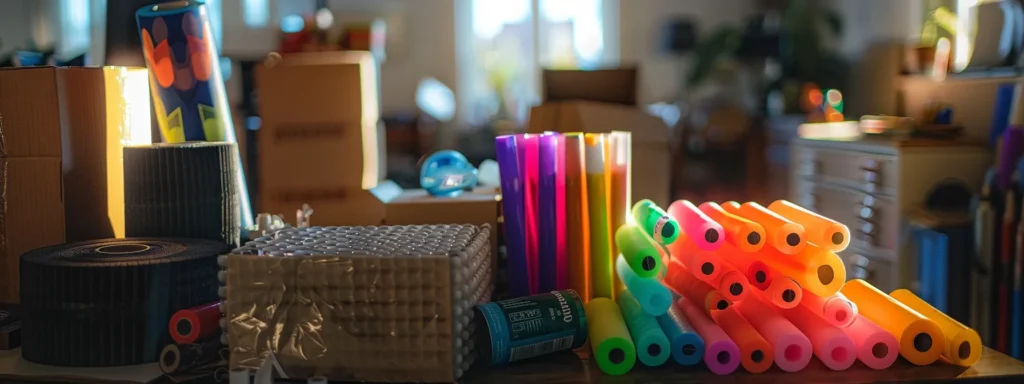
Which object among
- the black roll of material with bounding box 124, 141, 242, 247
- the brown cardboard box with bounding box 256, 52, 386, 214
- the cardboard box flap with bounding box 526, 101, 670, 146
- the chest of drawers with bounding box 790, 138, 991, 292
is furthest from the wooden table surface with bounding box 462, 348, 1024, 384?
the chest of drawers with bounding box 790, 138, 991, 292

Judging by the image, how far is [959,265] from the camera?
276 cm

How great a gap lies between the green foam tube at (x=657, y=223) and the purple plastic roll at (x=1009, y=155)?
172cm

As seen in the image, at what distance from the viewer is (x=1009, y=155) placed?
2525mm

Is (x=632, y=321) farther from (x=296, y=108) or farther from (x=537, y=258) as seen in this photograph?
(x=296, y=108)

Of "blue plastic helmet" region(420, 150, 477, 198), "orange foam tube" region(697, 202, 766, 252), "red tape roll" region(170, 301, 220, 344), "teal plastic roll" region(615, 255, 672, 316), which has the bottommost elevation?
"red tape roll" region(170, 301, 220, 344)

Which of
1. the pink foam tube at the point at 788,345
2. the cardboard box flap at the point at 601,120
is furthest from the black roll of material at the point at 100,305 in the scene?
the cardboard box flap at the point at 601,120

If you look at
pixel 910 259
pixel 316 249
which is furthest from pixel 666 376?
pixel 910 259

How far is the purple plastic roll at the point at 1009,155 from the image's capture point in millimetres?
2520

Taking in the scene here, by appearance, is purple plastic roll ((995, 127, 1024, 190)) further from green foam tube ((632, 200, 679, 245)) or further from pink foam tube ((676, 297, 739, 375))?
pink foam tube ((676, 297, 739, 375))

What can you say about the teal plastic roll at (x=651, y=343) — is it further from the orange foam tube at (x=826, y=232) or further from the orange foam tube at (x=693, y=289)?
the orange foam tube at (x=826, y=232)

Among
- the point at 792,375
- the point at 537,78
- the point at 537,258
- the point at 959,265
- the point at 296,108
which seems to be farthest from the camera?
the point at 537,78

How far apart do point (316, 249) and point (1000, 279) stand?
2.29m

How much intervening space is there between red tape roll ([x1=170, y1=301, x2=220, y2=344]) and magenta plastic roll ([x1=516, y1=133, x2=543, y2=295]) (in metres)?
0.49

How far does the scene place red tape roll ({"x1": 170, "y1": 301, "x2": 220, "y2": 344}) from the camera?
1163mm
